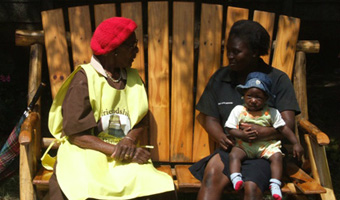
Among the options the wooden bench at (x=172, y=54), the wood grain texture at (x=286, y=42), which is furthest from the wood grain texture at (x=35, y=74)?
the wood grain texture at (x=286, y=42)

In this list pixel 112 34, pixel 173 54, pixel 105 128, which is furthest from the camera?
pixel 173 54

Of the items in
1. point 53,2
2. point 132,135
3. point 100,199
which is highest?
point 53,2

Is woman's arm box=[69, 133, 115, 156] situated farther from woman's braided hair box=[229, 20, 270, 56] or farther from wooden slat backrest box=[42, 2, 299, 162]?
woman's braided hair box=[229, 20, 270, 56]

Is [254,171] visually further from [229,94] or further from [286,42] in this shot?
Answer: [286,42]

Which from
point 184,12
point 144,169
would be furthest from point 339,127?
point 144,169

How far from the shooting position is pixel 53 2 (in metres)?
5.81

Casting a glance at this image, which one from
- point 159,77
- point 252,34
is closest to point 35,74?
point 159,77

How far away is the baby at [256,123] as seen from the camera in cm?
300

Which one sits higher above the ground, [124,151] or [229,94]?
[229,94]

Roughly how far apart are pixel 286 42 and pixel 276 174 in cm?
119

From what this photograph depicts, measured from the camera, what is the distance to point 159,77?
3.64 metres

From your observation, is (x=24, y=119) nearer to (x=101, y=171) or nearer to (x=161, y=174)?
(x=101, y=171)

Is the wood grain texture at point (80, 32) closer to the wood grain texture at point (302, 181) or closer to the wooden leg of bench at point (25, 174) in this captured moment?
the wooden leg of bench at point (25, 174)

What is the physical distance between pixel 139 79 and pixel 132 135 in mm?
434
